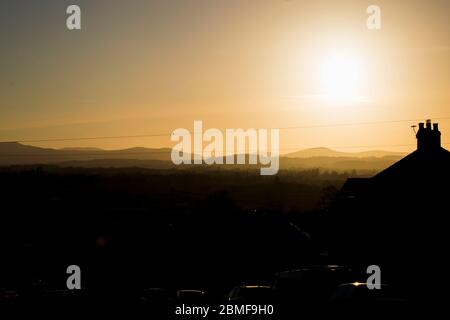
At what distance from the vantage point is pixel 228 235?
6019 centimetres

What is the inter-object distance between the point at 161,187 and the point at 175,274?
119488mm

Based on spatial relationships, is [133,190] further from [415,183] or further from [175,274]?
[415,183]

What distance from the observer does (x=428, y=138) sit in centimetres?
4344

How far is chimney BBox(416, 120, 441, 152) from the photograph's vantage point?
43.2 metres

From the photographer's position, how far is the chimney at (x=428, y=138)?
4325 cm

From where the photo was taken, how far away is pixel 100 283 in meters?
51.4

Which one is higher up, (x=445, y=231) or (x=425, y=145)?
(x=425, y=145)
